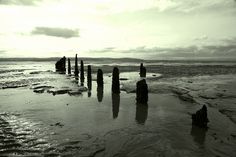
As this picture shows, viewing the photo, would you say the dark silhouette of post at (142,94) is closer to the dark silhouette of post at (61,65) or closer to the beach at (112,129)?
the beach at (112,129)

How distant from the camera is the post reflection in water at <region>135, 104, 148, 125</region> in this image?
42.7 feet

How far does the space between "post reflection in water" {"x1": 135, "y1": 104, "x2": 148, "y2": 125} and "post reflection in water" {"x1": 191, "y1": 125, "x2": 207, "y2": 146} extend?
2.52 metres

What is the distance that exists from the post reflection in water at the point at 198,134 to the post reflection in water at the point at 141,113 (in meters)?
2.52

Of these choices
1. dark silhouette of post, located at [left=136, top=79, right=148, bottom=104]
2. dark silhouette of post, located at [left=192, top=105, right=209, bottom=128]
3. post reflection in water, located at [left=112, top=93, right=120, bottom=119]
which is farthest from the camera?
dark silhouette of post, located at [left=136, top=79, right=148, bottom=104]

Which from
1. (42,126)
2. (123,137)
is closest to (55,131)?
(42,126)

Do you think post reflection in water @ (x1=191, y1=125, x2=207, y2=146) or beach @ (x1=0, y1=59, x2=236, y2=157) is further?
post reflection in water @ (x1=191, y1=125, x2=207, y2=146)

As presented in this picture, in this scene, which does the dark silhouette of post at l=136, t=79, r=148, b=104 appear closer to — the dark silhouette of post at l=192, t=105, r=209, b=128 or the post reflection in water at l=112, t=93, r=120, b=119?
the post reflection in water at l=112, t=93, r=120, b=119

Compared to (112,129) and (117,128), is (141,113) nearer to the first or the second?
(117,128)

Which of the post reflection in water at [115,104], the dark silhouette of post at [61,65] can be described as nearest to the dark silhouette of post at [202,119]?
the post reflection in water at [115,104]

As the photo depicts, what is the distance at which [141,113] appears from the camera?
14.6 m

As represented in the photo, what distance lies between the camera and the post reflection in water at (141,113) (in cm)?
1302

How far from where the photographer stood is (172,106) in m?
16.8

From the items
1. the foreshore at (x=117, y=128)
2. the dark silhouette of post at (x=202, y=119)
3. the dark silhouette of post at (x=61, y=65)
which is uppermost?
the dark silhouette of post at (x=61, y=65)

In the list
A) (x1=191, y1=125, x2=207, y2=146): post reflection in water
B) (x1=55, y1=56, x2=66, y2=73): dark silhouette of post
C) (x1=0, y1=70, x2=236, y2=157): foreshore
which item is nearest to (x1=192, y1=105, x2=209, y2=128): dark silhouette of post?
(x1=191, y1=125, x2=207, y2=146): post reflection in water
